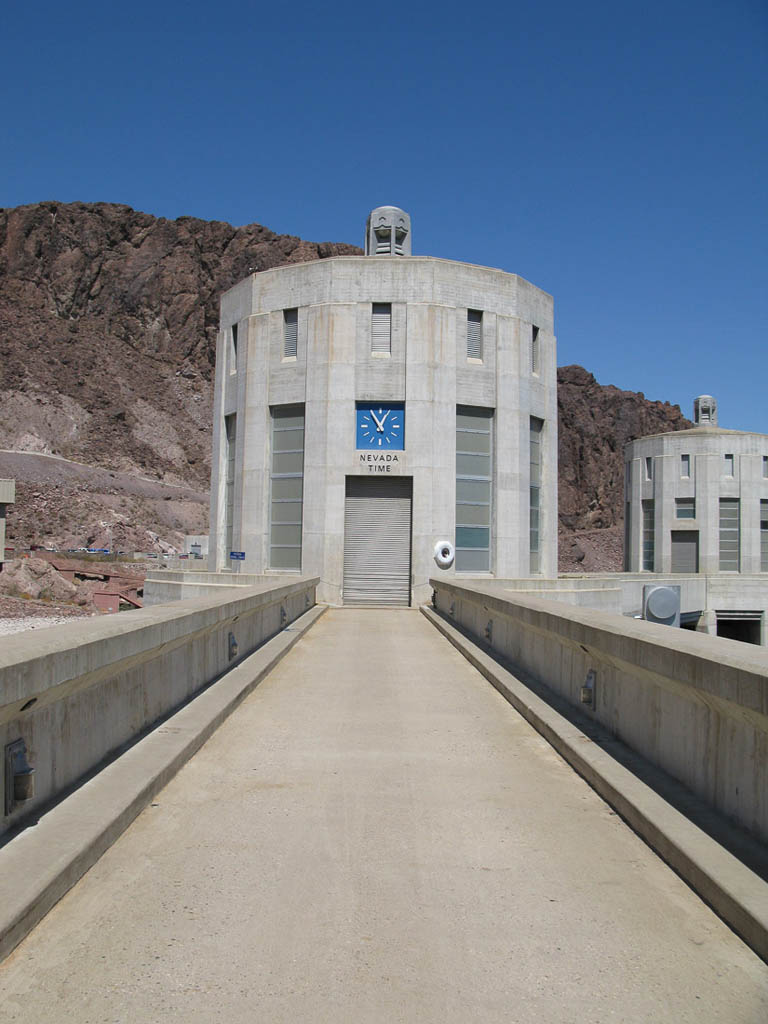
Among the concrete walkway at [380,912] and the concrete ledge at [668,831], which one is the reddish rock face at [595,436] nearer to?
the concrete ledge at [668,831]

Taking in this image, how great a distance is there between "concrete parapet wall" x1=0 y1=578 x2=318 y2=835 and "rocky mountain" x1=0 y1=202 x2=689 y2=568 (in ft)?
347

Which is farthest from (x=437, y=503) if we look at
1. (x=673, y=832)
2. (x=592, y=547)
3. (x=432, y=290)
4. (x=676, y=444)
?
(x=592, y=547)

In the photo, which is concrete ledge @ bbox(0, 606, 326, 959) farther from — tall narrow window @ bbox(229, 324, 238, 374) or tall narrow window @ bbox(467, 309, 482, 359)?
tall narrow window @ bbox(229, 324, 238, 374)

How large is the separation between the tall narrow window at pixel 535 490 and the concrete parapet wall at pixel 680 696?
16228 millimetres

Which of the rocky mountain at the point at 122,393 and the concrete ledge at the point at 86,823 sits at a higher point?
A: the rocky mountain at the point at 122,393

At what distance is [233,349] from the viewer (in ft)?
86.3

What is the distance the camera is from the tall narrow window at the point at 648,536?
180 ft

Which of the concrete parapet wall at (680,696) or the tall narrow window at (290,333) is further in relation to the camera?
the tall narrow window at (290,333)

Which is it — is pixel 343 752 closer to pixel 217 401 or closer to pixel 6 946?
pixel 6 946

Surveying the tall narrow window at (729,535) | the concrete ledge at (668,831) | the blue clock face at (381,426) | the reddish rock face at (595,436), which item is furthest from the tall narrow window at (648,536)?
the reddish rock face at (595,436)

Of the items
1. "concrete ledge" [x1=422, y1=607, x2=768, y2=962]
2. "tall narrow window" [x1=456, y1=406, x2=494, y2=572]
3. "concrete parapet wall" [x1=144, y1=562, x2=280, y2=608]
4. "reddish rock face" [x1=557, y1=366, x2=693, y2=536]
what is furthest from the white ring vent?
"reddish rock face" [x1=557, y1=366, x2=693, y2=536]

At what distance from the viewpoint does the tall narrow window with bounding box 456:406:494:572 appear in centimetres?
2338

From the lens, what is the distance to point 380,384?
23094 millimetres

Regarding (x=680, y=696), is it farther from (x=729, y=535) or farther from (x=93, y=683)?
(x=729, y=535)
